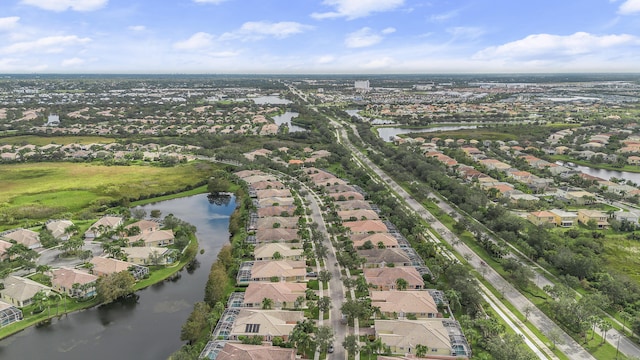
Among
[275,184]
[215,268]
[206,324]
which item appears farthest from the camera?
[275,184]

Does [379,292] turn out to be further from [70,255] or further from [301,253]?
[70,255]

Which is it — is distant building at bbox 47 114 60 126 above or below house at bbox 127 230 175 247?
above

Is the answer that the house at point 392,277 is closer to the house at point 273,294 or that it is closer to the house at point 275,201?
the house at point 273,294

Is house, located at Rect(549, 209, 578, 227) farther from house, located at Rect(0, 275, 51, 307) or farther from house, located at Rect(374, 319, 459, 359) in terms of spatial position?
house, located at Rect(0, 275, 51, 307)

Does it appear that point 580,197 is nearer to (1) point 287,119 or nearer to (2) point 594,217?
(2) point 594,217

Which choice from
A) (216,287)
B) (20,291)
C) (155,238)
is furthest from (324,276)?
(20,291)

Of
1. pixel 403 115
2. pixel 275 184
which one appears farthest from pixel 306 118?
pixel 275 184

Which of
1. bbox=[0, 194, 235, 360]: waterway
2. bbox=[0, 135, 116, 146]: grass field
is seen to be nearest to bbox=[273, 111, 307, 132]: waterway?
bbox=[0, 135, 116, 146]: grass field
